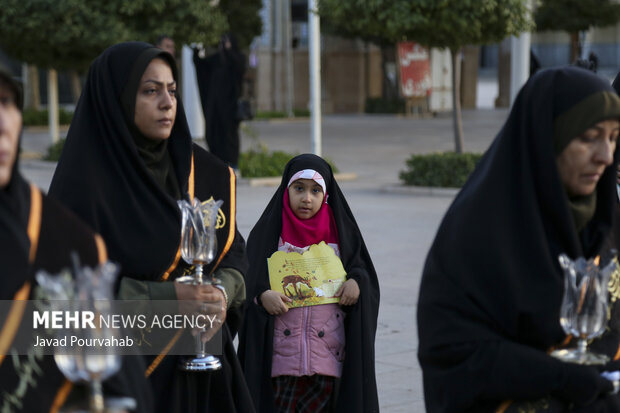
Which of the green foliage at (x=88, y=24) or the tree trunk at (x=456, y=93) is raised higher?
the green foliage at (x=88, y=24)

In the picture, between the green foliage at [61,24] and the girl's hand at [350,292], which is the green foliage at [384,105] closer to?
the green foliage at [61,24]

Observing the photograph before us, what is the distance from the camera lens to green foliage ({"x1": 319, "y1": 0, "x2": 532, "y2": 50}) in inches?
508

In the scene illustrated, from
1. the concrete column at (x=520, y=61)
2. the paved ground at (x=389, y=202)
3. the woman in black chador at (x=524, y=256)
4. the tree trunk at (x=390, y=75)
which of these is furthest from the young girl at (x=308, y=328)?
the tree trunk at (x=390, y=75)

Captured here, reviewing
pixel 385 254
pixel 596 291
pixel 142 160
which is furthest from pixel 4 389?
pixel 385 254

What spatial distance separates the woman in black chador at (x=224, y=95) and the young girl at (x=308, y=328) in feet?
34.7

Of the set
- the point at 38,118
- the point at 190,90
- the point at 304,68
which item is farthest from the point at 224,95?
the point at 304,68

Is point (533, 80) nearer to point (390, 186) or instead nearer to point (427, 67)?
point (390, 186)

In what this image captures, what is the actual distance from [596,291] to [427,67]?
30.4m

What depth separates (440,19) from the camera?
13.0 metres

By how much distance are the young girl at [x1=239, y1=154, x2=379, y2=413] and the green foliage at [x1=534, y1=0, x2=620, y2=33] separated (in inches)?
1082

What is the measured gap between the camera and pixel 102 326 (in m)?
2.22

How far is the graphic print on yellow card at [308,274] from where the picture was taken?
454 centimetres

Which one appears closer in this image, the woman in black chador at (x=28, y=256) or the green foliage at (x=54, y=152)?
the woman in black chador at (x=28, y=256)

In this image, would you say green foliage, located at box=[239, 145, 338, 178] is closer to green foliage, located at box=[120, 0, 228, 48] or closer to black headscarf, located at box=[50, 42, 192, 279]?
green foliage, located at box=[120, 0, 228, 48]
